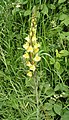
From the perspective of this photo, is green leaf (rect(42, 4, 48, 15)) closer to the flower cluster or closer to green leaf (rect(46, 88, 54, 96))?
green leaf (rect(46, 88, 54, 96))

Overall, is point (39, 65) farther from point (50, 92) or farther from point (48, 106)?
point (48, 106)

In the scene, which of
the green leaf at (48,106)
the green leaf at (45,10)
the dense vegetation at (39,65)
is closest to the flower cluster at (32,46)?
the dense vegetation at (39,65)

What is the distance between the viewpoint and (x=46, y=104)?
7.11 ft

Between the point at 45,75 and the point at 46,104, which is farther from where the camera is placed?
the point at 45,75

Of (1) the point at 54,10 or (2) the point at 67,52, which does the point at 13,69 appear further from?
(1) the point at 54,10

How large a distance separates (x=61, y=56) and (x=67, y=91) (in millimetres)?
304

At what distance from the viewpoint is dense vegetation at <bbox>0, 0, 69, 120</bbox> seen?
7.25ft

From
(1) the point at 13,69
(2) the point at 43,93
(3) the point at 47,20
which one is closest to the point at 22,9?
(3) the point at 47,20

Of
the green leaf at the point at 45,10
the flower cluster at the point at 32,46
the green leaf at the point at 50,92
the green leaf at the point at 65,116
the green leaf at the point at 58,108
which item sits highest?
the green leaf at the point at 45,10

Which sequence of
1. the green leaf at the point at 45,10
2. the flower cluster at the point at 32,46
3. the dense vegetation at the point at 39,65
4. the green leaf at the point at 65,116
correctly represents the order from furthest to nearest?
the green leaf at the point at 45,10
the dense vegetation at the point at 39,65
the green leaf at the point at 65,116
the flower cluster at the point at 32,46

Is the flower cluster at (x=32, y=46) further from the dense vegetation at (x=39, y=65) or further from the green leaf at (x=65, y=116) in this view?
the green leaf at (x=65, y=116)

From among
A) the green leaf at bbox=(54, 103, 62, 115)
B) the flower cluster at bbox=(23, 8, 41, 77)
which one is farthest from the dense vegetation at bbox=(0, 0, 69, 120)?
the flower cluster at bbox=(23, 8, 41, 77)

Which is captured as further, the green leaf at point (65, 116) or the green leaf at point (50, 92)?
the green leaf at point (50, 92)

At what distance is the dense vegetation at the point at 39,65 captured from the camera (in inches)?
87.0
